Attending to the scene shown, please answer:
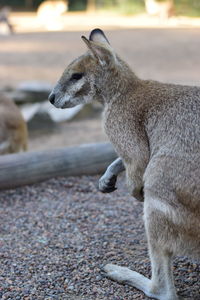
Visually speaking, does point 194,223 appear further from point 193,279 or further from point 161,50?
point 161,50

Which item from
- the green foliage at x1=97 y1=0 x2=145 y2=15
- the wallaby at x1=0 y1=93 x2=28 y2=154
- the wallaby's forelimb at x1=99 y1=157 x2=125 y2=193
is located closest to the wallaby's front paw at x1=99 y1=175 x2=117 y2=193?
the wallaby's forelimb at x1=99 y1=157 x2=125 y2=193

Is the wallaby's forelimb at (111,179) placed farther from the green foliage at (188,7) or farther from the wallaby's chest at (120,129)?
the green foliage at (188,7)

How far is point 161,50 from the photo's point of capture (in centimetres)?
1800

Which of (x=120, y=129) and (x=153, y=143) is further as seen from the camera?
(x=120, y=129)

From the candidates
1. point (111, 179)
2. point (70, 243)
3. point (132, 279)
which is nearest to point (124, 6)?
point (70, 243)

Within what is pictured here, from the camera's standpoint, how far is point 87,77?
3615 mm

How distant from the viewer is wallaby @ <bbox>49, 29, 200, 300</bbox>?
3070 mm

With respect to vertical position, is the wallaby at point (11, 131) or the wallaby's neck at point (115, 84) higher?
the wallaby's neck at point (115, 84)

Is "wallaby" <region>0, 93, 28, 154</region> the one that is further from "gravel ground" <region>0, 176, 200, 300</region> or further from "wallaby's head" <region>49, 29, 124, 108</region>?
"wallaby's head" <region>49, 29, 124, 108</region>

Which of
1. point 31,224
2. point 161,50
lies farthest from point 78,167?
point 161,50

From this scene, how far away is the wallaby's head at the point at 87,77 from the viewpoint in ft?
11.7

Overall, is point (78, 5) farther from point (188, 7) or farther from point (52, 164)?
point (52, 164)

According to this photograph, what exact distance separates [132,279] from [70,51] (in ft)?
47.1

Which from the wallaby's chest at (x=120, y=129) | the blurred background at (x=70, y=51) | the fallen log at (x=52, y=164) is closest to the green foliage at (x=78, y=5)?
the blurred background at (x=70, y=51)
